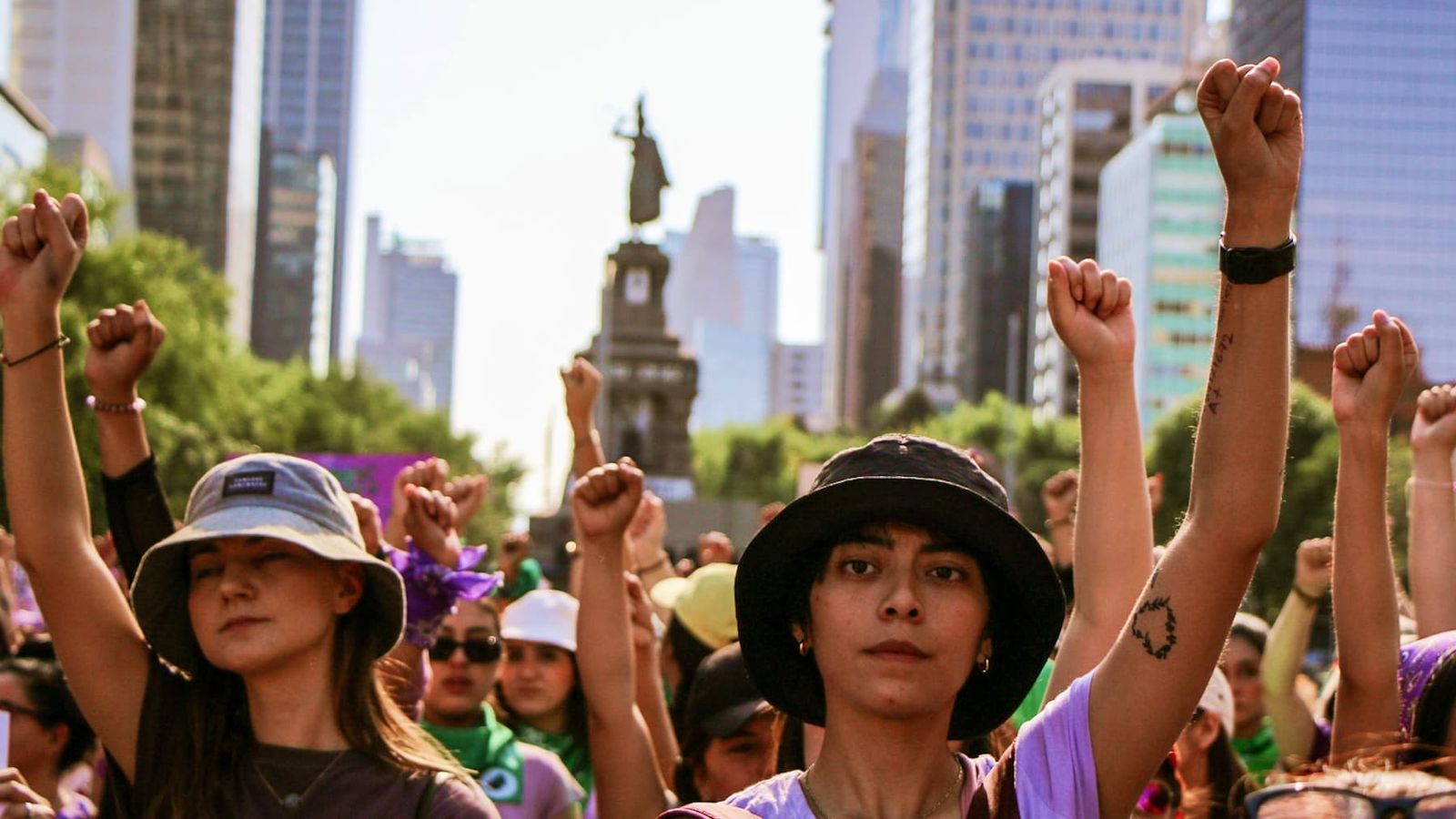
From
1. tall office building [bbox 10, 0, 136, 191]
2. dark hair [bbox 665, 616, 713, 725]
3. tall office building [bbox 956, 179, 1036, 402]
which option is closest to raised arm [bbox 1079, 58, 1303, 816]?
dark hair [bbox 665, 616, 713, 725]

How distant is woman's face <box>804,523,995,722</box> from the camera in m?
2.59

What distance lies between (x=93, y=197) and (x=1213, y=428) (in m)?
36.7

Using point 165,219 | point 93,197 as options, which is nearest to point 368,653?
point 93,197

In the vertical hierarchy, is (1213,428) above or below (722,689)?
above

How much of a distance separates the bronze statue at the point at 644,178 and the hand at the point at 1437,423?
35.9 m

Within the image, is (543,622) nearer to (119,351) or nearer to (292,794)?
(119,351)

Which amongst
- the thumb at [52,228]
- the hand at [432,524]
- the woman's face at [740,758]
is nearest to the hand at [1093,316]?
the woman's face at [740,758]

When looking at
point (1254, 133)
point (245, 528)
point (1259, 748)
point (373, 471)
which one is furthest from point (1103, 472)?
point (373, 471)

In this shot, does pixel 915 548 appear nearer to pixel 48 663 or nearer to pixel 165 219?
pixel 48 663

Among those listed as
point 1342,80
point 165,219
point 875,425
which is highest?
point 1342,80

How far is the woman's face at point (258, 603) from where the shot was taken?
335cm

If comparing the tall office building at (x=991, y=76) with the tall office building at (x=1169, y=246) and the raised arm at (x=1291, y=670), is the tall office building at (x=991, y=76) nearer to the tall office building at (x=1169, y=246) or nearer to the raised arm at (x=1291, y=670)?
the tall office building at (x=1169, y=246)

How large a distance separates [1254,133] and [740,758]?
8.09ft

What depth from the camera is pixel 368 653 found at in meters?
3.54
